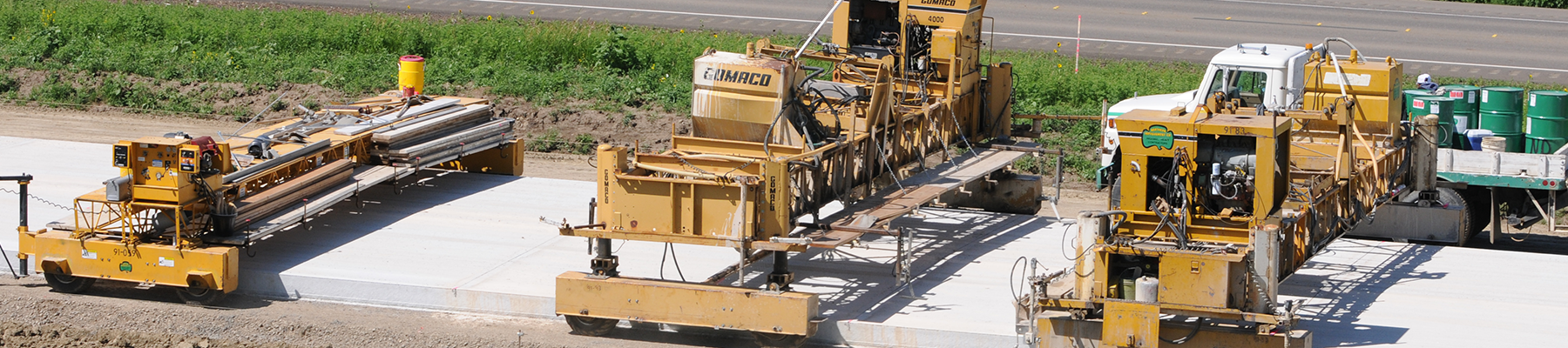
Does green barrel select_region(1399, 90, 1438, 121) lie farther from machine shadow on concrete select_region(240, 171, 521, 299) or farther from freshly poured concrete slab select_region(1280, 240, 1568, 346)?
machine shadow on concrete select_region(240, 171, 521, 299)

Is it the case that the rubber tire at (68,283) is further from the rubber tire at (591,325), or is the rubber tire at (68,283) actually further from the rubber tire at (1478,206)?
the rubber tire at (1478,206)

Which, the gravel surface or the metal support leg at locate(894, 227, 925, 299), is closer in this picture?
the gravel surface

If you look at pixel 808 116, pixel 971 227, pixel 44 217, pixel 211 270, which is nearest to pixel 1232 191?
pixel 808 116

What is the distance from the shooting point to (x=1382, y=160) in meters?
16.7

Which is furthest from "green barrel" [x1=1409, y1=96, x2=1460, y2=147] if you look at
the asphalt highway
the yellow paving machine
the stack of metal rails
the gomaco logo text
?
the stack of metal rails

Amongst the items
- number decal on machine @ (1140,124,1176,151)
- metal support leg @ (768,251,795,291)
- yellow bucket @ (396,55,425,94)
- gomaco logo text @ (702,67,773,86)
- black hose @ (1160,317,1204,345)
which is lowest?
black hose @ (1160,317,1204,345)

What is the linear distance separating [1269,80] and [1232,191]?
22.0ft

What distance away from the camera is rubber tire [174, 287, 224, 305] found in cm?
1541

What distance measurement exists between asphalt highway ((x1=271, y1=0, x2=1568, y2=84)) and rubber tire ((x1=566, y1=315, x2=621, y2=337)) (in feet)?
50.5

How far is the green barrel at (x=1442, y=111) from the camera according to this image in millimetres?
19500

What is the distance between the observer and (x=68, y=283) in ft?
51.6

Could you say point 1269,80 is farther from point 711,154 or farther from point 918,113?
point 711,154

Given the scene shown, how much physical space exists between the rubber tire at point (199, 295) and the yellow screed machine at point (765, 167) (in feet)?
10.7

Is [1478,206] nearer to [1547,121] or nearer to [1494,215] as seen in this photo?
[1494,215]
